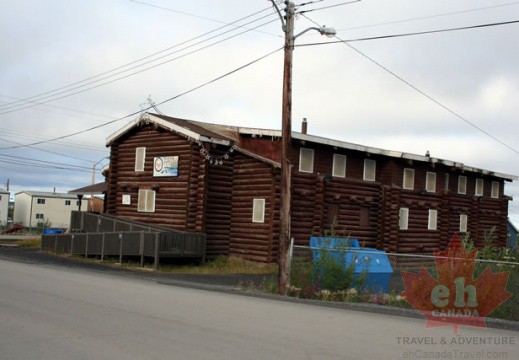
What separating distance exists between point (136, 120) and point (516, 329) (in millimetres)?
22477

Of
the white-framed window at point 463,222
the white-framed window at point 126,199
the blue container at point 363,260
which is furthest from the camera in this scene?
the white-framed window at point 463,222

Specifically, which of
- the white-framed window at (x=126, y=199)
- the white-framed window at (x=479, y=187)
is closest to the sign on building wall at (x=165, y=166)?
the white-framed window at (x=126, y=199)

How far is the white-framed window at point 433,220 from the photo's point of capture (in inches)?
1385

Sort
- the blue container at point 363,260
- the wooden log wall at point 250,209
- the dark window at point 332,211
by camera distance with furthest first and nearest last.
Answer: the dark window at point 332,211, the wooden log wall at point 250,209, the blue container at point 363,260

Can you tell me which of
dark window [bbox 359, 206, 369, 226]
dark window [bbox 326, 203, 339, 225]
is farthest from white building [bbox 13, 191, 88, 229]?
dark window [bbox 326, 203, 339, 225]

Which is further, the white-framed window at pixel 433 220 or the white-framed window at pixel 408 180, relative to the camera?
the white-framed window at pixel 433 220

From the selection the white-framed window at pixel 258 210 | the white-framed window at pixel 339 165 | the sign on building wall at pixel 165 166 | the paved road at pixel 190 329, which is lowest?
the paved road at pixel 190 329

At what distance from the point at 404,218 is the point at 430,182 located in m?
3.42

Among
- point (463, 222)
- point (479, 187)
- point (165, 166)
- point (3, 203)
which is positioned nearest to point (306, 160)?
point (165, 166)

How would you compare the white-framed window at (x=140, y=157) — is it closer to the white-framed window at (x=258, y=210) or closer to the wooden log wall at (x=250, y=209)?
the wooden log wall at (x=250, y=209)

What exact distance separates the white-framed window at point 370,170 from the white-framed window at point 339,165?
6.12 ft

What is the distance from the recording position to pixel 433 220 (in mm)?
35406

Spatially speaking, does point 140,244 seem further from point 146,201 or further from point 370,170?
point 370,170

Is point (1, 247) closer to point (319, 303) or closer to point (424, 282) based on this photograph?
point (319, 303)
